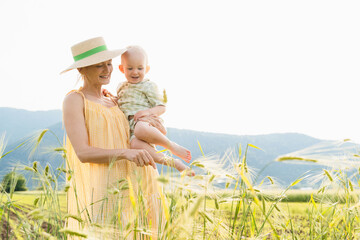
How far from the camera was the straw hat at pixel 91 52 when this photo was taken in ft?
8.51

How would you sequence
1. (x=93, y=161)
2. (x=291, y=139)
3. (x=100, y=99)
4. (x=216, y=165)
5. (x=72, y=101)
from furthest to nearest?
(x=291, y=139) → (x=100, y=99) → (x=72, y=101) → (x=93, y=161) → (x=216, y=165)

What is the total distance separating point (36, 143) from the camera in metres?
1.94

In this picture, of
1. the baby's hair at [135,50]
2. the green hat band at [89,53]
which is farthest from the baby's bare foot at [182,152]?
the green hat band at [89,53]

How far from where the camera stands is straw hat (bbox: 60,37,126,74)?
259 cm

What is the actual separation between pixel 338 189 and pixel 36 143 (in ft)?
5.34

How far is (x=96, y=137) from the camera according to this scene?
8.46 ft

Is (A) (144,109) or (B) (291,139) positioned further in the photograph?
(B) (291,139)

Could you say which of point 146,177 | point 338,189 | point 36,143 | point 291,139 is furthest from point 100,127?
point 291,139

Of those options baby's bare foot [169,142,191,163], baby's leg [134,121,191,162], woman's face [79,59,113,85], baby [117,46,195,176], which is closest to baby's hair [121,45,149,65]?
baby [117,46,195,176]

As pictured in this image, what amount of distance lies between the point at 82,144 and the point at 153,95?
76cm

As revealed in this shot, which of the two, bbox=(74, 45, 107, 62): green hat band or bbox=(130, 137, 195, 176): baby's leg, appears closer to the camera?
bbox=(130, 137, 195, 176): baby's leg

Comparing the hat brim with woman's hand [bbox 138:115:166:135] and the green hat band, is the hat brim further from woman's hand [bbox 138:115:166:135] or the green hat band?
woman's hand [bbox 138:115:166:135]

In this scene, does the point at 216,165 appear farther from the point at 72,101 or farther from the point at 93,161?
the point at 72,101

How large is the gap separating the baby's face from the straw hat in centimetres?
10
